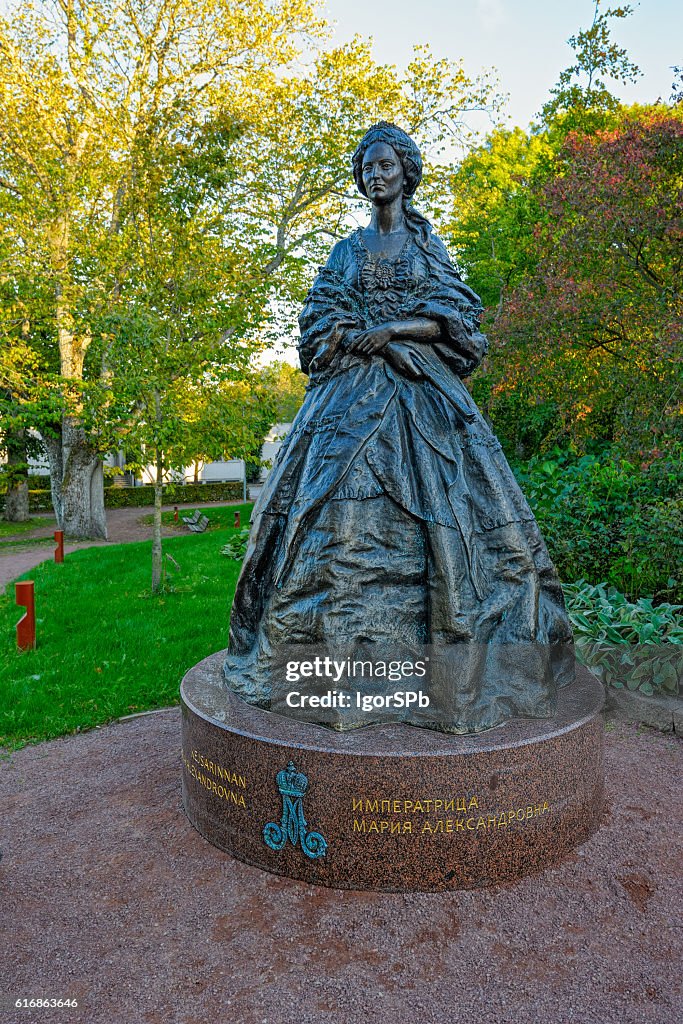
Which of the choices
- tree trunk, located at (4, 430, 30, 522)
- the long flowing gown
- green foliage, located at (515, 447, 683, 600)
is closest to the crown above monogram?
the long flowing gown

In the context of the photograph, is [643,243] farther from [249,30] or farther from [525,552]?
[249,30]

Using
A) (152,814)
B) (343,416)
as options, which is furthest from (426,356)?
(152,814)

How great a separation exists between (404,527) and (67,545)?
1663cm

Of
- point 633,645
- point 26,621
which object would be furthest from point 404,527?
point 26,621

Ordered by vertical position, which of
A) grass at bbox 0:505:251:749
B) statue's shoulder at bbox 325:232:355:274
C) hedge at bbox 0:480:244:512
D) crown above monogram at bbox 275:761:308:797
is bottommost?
grass at bbox 0:505:251:749

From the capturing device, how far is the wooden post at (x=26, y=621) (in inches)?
308

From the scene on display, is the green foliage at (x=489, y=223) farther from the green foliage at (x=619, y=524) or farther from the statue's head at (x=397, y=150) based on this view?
the statue's head at (x=397, y=150)

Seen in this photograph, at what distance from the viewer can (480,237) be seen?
1850 centimetres

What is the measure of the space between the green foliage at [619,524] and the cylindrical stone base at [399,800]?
4308mm

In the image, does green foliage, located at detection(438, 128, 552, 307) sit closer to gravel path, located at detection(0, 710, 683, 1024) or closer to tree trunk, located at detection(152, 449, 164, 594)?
tree trunk, located at detection(152, 449, 164, 594)

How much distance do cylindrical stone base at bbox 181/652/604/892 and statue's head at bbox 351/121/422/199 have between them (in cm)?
295

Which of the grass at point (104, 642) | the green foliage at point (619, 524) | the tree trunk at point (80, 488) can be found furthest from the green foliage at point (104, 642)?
the tree trunk at point (80, 488)

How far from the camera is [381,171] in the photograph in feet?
12.4

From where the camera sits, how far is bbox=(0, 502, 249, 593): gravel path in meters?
15.0
